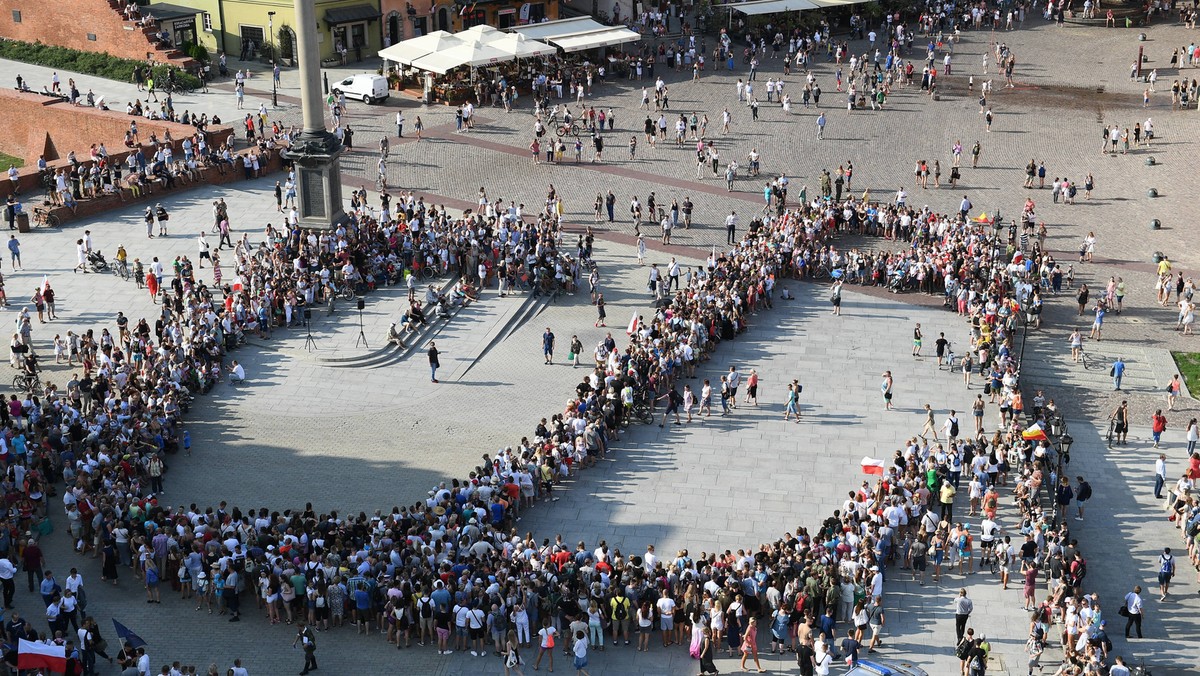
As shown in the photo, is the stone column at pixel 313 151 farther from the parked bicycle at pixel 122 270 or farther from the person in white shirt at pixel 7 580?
the person in white shirt at pixel 7 580

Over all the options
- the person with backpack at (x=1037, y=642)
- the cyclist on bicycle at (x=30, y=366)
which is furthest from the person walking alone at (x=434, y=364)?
the person with backpack at (x=1037, y=642)

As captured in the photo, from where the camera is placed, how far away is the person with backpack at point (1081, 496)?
36.0m

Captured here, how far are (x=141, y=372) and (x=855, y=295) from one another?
22.4 m

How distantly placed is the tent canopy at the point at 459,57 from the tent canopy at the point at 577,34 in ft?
Result: 11.8

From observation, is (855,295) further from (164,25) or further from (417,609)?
(164,25)

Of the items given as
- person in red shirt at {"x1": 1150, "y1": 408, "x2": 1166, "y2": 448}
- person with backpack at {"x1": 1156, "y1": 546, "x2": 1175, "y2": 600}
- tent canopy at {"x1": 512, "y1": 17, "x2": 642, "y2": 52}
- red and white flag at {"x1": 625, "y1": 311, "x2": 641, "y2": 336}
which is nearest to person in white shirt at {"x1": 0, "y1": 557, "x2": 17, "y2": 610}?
red and white flag at {"x1": 625, "y1": 311, "x2": 641, "y2": 336}

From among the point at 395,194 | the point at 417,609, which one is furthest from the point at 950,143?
the point at 417,609

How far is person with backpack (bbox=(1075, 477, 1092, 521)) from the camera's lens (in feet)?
118

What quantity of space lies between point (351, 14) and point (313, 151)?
2695 cm

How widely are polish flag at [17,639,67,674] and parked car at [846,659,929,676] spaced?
1453 cm

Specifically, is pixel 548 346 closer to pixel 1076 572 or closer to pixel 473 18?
pixel 1076 572

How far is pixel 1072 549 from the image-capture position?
32281 millimetres

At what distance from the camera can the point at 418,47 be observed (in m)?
69.8

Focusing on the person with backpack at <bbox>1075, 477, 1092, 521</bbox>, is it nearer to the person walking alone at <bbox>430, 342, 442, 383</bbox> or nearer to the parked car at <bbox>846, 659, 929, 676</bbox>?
the parked car at <bbox>846, 659, 929, 676</bbox>
